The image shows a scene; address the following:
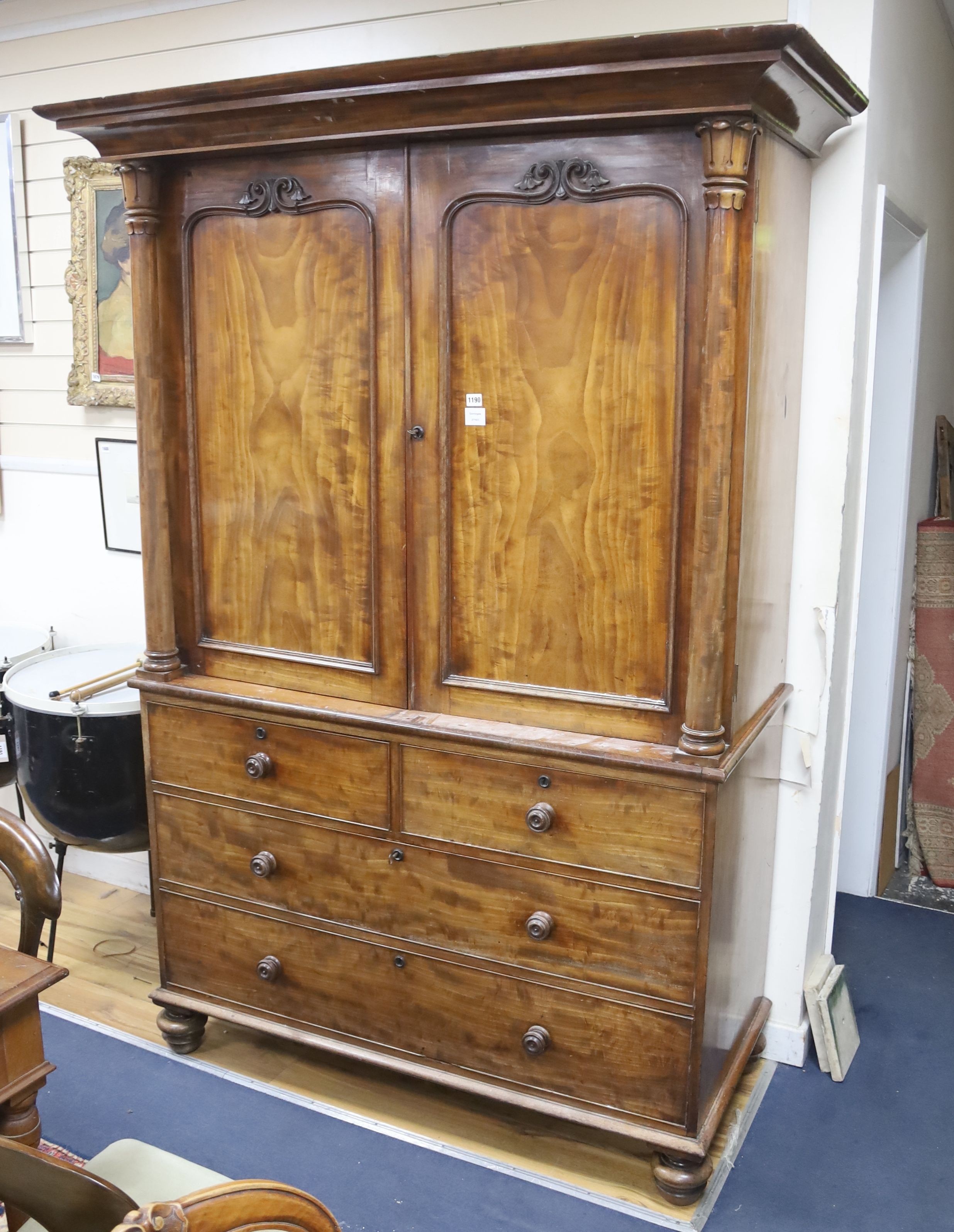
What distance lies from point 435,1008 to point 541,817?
1.94ft

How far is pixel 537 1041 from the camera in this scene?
2535 mm

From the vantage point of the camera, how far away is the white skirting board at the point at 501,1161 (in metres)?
2.49

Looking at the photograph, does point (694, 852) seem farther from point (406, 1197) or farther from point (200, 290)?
point (200, 290)

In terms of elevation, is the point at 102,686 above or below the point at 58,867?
above

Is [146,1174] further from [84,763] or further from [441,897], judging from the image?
[84,763]

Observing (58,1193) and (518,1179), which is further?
(518,1179)

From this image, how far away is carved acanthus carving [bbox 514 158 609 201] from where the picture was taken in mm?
2236

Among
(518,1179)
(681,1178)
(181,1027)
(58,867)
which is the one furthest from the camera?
(58,867)

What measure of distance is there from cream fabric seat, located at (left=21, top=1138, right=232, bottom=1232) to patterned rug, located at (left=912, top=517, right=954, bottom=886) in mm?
2968

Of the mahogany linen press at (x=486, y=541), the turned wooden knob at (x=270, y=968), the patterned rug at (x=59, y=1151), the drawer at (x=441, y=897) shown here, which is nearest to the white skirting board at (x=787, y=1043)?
the mahogany linen press at (x=486, y=541)

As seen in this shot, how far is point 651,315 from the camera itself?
88.6 inches

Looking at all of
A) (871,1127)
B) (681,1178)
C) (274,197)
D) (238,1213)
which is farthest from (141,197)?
(871,1127)

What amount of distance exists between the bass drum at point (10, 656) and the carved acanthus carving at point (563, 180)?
2205 millimetres

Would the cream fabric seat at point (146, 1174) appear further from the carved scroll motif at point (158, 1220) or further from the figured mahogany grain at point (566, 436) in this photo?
the figured mahogany grain at point (566, 436)
